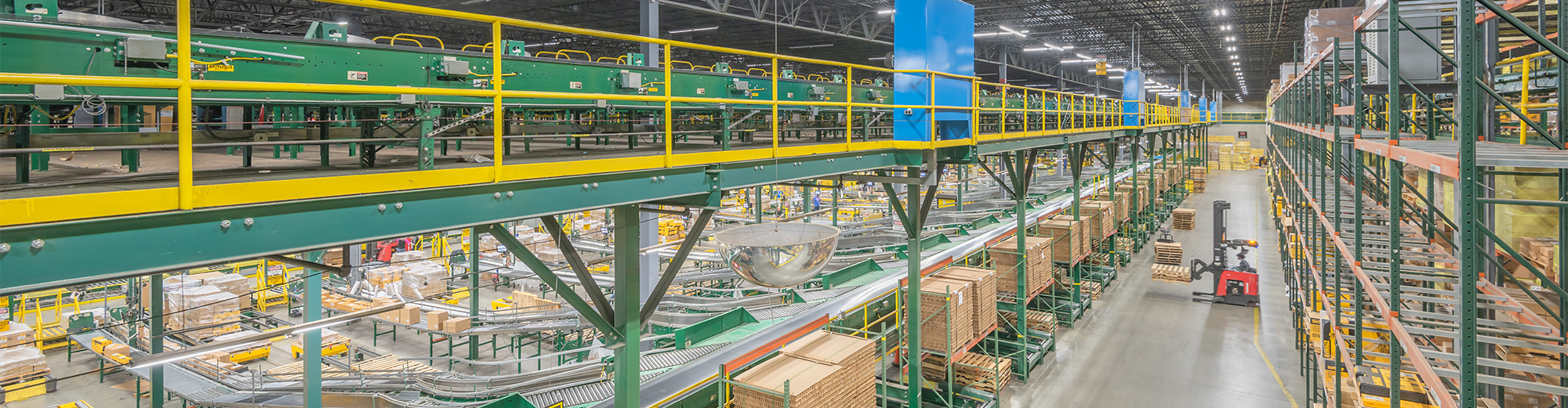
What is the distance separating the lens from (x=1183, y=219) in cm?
2622

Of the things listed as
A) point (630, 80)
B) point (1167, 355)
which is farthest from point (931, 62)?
point (1167, 355)

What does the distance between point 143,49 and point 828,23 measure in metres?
22.9

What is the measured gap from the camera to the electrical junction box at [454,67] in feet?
16.7

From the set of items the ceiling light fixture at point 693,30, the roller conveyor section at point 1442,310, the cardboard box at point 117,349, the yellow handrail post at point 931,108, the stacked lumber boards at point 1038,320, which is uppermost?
the ceiling light fixture at point 693,30

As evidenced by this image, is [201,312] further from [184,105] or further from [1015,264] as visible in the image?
[1015,264]

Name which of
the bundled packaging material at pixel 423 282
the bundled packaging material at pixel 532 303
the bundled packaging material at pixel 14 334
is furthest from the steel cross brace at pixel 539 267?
the bundled packaging material at pixel 14 334

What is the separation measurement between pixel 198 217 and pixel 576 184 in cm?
181

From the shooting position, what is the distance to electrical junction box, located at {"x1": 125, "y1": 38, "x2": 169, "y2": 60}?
10.9 feet

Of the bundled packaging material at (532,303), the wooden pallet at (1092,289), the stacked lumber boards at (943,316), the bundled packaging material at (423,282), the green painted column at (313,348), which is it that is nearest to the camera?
the green painted column at (313,348)

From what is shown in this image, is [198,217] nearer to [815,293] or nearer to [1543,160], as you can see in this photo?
[1543,160]

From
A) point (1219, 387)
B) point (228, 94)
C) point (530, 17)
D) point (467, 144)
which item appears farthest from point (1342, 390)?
point (530, 17)

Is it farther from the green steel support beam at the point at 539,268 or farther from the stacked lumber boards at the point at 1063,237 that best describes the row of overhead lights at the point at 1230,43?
→ the green steel support beam at the point at 539,268

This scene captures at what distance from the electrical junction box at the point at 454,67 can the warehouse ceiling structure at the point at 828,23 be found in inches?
427

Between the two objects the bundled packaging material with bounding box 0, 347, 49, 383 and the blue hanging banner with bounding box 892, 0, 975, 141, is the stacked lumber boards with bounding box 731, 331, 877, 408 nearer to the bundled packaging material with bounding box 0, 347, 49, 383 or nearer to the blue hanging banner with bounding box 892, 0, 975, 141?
the blue hanging banner with bounding box 892, 0, 975, 141
